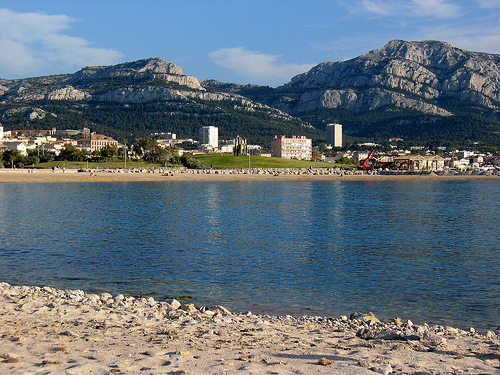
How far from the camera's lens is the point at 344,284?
1488cm

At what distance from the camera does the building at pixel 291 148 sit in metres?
161

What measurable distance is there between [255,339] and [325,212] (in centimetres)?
2809

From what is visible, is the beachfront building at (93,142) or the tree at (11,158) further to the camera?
the beachfront building at (93,142)

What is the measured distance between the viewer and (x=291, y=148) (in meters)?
163

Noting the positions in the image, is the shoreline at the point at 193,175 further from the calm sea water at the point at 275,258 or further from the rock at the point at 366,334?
the rock at the point at 366,334

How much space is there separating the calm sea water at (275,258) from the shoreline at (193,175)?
40.8 metres

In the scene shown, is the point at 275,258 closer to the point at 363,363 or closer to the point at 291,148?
the point at 363,363

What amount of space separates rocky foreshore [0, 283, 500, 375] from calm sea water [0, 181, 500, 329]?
5.11 feet

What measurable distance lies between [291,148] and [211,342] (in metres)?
155

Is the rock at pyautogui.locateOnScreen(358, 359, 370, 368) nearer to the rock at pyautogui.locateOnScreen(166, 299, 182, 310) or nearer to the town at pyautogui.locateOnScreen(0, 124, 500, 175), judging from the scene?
the rock at pyautogui.locateOnScreen(166, 299, 182, 310)

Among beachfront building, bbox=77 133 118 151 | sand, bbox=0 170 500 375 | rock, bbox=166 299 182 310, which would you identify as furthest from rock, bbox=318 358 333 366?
beachfront building, bbox=77 133 118 151

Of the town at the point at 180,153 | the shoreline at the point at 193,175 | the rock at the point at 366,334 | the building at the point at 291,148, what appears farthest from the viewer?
the building at the point at 291,148

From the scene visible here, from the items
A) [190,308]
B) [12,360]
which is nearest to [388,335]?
[190,308]

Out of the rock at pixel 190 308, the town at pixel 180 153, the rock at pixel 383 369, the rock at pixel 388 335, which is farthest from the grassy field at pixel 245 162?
the rock at pixel 383 369
